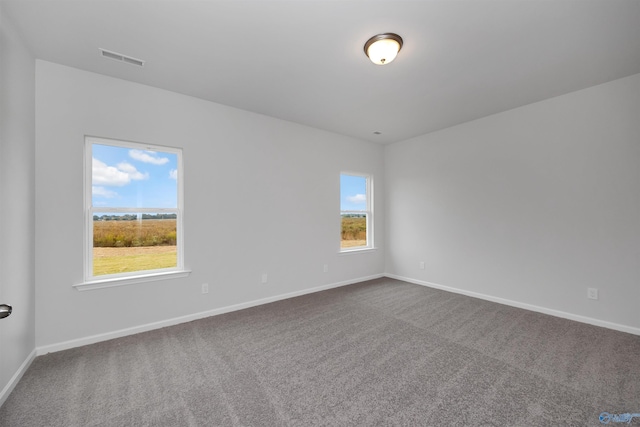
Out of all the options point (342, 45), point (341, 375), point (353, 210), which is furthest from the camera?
point (353, 210)

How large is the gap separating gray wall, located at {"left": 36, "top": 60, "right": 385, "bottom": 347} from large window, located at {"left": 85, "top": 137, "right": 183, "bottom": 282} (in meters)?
0.12

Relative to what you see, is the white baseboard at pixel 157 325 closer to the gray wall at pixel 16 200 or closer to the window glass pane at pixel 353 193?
the gray wall at pixel 16 200

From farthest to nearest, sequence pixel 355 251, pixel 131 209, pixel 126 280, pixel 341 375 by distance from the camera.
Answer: pixel 355 251
pixel 131 209
pixel 126 280
pixel 341 375

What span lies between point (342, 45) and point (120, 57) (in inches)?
80.7

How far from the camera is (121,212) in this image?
285 centimetres

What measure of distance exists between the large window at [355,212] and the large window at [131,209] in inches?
107

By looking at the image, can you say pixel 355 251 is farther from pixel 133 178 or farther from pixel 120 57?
pixel 120 57

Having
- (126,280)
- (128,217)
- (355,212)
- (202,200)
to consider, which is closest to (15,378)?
(126,280)

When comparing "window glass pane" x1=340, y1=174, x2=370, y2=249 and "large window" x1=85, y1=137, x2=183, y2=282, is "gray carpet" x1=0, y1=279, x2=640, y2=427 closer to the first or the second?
"large window" x1=85, y1=137, x2=183, y2=282

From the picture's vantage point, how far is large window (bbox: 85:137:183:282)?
273 centimetres

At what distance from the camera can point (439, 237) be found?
451 centimetres

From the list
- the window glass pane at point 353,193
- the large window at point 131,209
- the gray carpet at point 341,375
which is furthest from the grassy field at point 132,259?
the window glass pane at point 353,193

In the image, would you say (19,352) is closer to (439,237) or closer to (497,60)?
(497,60)

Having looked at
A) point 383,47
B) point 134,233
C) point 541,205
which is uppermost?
point 383,47
